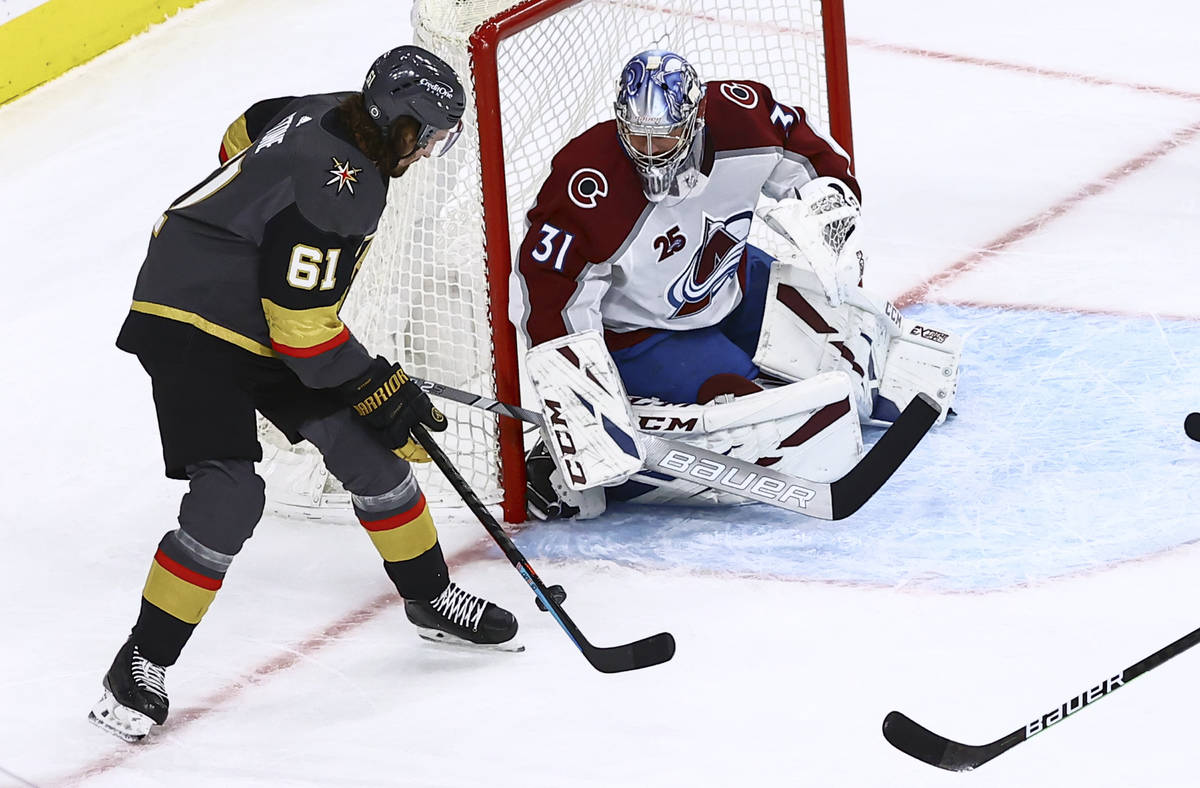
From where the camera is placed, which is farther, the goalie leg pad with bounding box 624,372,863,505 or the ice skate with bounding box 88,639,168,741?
the goalie leg pad with bounding box 624,372,863,505

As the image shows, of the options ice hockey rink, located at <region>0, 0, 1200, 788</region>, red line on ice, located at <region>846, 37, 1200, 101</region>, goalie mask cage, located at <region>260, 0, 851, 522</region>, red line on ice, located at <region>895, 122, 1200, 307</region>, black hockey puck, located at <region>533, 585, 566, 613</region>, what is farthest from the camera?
red line on ice, located at <region>846, 37, 1200, 101</region>

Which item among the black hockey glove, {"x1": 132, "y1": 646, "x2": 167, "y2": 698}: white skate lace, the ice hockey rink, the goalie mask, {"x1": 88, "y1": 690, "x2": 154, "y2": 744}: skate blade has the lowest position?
the ice hockey rink

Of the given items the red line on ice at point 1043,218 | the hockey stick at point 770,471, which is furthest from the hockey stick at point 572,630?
the red line on ice at point 1043,218

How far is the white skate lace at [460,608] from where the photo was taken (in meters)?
3.17

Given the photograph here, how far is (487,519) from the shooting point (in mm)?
3143

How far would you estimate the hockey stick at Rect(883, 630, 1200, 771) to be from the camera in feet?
8.78

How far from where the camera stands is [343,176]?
9.17 feet

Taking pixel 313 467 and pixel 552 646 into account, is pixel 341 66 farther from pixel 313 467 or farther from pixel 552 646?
pixel 552 646

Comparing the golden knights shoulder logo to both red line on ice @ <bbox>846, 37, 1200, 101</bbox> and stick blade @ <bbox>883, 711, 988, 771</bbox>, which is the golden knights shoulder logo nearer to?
stick blade @ <bbox>883, 711, 988, 771</bbox>

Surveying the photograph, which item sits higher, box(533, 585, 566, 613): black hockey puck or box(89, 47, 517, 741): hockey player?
box(89, 47, 517, 741): hockey player

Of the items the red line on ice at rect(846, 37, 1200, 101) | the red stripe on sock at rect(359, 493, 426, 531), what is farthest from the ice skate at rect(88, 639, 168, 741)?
the red line on ice at rect(846, 37, 1200, 101)

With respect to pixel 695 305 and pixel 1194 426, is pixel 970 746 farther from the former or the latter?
pixel 695 305

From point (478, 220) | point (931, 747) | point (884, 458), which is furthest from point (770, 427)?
point (931, 747)

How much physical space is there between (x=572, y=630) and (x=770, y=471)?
0.58 meters
